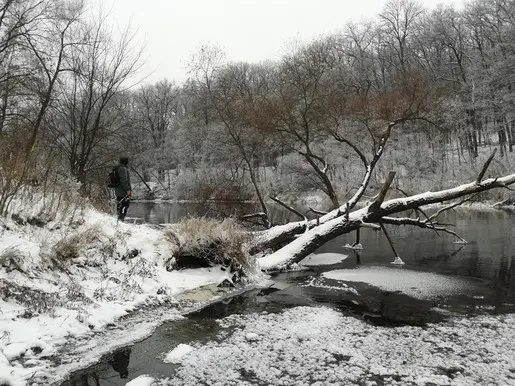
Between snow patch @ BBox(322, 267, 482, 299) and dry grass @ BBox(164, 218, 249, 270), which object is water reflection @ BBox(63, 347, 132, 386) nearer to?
dry grass @ BBox(164, 218, 249, 270)

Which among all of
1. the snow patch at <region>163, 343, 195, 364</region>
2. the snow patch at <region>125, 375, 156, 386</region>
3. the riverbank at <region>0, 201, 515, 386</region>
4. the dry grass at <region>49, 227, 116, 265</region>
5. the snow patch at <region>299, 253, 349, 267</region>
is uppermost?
the dry grass at <region>49, 227, 116, 265</region>

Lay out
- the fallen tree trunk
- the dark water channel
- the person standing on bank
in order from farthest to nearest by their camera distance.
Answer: the fallen tree trunk, the person standing on bank, the dark water channel

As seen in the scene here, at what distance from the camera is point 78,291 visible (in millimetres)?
7176

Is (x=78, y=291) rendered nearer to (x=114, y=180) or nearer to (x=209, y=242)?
(x=209, y=242)

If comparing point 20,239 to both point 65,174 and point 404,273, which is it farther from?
point 404,273

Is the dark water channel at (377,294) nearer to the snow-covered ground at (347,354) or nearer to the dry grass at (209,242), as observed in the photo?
the snow-covered ground at (347,354)

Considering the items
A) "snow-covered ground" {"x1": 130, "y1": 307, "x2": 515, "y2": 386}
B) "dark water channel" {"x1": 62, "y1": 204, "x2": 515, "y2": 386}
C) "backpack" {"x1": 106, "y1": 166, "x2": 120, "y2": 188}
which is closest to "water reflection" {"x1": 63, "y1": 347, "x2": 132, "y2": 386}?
"dark water channel" {"x1": 62, "y1": 204, "x2": 515, "y2": 386}

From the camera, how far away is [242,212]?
62.4ft

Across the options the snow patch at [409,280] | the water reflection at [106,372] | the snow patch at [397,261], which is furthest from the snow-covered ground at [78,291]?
the snow patch at [397,261]

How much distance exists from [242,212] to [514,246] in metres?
10.4

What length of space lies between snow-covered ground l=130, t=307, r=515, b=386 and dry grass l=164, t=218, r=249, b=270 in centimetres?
284

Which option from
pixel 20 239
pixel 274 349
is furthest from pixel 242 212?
pixel 274 349

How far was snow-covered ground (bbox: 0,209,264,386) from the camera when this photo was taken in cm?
533

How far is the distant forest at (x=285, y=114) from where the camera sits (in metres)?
14.1
